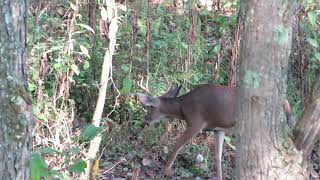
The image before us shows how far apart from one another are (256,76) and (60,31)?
5.10 m

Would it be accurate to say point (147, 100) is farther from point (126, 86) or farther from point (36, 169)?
point (36, 169)

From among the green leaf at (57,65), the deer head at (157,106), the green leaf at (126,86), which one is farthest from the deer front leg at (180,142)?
the green leaf at (57,65)

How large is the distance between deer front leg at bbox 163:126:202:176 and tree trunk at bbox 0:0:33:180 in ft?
15.0

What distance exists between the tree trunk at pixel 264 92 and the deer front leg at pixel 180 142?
4.74m

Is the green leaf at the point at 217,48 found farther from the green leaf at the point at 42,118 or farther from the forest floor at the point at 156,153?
the green leaf at the point at 42,118

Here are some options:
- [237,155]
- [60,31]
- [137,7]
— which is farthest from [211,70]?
[237,155]

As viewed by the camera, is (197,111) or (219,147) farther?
(197,111)

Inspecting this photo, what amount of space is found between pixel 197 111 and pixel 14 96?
517 cm

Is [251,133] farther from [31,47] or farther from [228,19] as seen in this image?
[228,19]

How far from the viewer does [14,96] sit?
11.6ft

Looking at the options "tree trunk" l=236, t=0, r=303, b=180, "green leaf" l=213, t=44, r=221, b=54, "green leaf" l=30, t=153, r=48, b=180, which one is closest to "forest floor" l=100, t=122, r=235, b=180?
"green leaf" l=213, t=44, r=221, b=54

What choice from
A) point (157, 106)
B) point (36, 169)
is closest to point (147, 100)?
point (157, 106)

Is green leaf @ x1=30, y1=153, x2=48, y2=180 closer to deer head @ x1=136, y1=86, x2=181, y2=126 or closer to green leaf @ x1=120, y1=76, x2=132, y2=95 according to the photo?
green leaf @ x1=120, y1=76, x2=132, y2=95

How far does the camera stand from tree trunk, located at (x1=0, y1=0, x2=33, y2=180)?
3451mm
